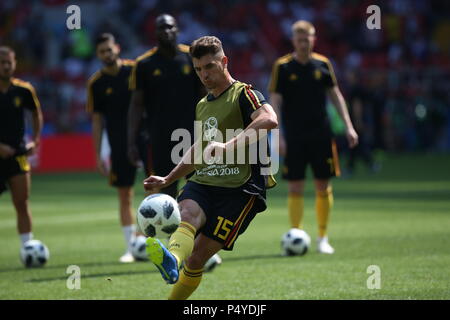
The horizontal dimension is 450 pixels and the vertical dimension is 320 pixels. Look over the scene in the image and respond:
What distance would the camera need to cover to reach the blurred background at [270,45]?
1197 inches

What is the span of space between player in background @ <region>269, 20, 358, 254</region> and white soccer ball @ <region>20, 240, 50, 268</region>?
311 cm

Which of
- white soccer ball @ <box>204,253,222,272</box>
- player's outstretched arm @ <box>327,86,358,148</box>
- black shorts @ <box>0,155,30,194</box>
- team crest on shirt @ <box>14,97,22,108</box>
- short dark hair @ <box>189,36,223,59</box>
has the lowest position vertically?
white soccer ball @ <box>204,253,222,272</box>

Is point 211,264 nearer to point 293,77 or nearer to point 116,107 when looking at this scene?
point 116,107

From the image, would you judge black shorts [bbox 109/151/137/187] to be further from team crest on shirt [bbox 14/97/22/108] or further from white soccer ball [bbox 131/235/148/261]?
team crest on shirt [bbox 14/97/22/108]

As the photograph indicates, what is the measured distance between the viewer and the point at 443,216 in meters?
14.1

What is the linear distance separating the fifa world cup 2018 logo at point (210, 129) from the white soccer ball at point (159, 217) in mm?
642

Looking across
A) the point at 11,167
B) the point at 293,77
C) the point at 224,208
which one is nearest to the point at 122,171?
the point at 11,167

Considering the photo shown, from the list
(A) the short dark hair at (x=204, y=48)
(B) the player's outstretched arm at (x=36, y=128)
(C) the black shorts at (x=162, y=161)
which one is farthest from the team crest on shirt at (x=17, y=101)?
(A) the short dark hair at (x=204, y=48)

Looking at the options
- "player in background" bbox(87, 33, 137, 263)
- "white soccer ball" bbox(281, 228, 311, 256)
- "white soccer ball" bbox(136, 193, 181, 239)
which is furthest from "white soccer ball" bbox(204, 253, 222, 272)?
"white soccer ball" bbox(136, 193, 181, 239)

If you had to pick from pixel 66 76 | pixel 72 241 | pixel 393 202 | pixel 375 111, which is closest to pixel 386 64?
pixel 375 111

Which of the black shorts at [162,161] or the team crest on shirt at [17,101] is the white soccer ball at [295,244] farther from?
the team crest on shirt at [17,101]

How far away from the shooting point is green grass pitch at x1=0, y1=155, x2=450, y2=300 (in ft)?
27.5

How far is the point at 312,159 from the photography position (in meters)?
11.3

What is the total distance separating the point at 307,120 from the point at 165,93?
2197 millimetres
